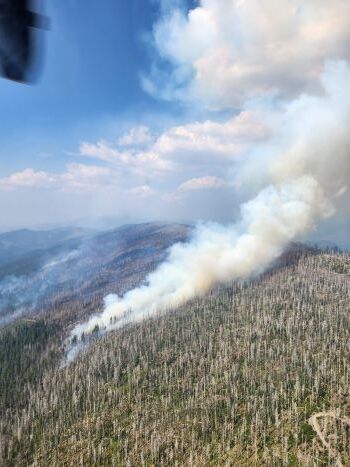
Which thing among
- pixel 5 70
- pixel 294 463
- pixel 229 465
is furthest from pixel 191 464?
pixel 5 70

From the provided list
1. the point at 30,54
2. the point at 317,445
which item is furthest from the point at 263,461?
the point at 30,54

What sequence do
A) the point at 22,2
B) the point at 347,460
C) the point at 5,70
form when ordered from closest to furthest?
the point at 22,2 → the point at 5,70 → the point at 347,460

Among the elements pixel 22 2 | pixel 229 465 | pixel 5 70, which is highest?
pixel 22 2

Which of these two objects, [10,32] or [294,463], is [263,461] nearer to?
[294,463]

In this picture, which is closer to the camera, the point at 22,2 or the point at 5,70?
the point at 22,2

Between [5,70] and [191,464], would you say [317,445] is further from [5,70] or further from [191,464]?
[5,70]

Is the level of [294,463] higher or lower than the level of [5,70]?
lower

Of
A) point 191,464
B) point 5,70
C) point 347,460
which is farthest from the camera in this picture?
point 191,464
